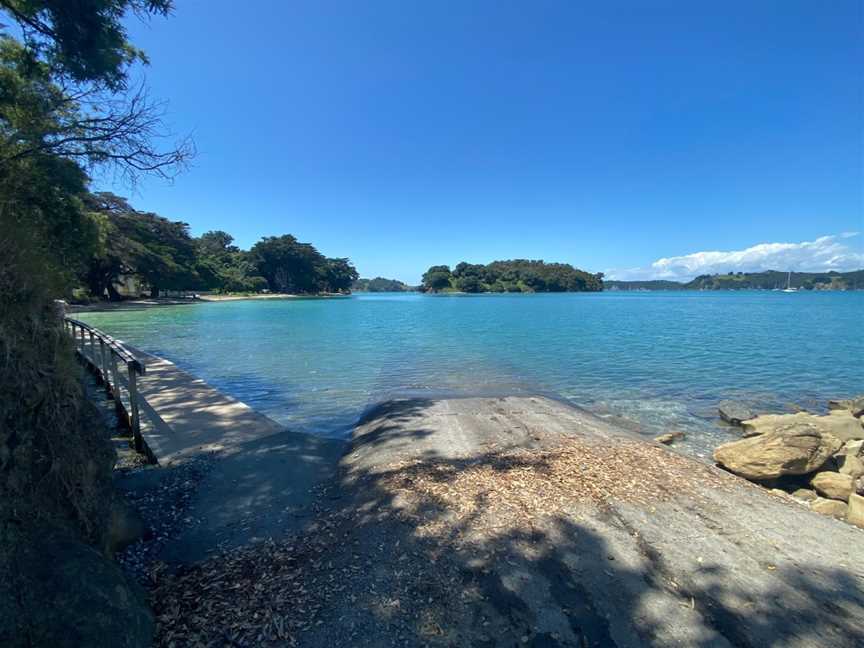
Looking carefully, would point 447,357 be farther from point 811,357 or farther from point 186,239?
point 186,239

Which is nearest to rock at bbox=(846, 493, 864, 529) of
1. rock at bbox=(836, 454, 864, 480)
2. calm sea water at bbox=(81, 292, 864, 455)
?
rock at bbox=(836, 454, 864, 480)

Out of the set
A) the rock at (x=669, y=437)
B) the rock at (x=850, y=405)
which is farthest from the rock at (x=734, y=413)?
the rock at (x=850, y=405)

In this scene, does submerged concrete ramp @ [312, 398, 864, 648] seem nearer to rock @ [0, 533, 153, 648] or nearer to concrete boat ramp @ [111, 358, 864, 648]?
concrete boat ramp @ [111, 358, 864, 648]

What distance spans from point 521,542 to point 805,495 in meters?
5.09

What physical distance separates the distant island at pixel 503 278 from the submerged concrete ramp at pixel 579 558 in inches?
6026

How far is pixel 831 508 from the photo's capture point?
509 cm

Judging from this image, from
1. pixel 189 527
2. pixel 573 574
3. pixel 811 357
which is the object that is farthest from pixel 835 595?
pixel 811 357

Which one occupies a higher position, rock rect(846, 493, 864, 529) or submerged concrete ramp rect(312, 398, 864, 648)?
submerged concrete ramp rect(312, 398, 864, 648)

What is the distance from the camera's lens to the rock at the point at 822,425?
8086 mm

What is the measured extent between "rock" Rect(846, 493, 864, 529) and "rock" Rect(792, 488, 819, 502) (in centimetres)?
70

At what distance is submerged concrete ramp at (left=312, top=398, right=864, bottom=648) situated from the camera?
2.85 meters

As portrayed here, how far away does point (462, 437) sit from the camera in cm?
707

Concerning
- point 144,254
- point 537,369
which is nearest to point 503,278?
point 144,254

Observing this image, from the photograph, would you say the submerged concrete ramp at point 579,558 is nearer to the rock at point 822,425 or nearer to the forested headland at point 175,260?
the rock at point 822,425
